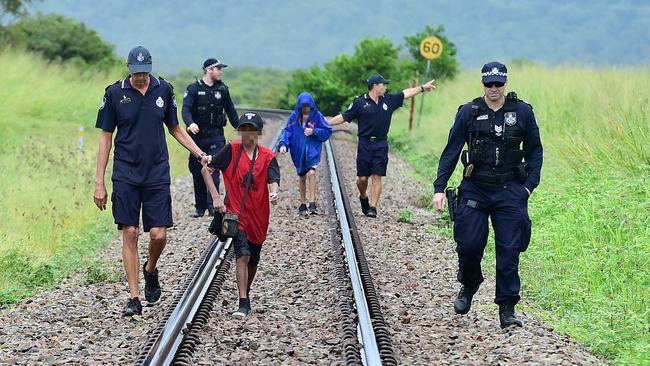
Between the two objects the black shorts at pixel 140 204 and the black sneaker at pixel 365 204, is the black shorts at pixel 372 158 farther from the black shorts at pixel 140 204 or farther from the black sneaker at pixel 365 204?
the black shorts at pixel 140 204

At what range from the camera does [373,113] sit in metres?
14.1

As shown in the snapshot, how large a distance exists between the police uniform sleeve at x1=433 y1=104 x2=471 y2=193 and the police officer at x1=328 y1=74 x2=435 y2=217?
18.9 feet

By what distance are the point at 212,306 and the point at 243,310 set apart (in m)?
0.32

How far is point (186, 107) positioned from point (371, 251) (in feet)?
11.4

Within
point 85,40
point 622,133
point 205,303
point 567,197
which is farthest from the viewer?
point 85,40

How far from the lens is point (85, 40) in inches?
1596

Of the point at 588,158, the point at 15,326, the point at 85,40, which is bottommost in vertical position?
the point at 15,326

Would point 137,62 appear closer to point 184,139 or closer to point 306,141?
point 184,139

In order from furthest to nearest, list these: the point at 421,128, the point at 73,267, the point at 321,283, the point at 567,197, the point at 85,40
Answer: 1. the point at 85,40
2. the point at 421,128
3. the point at 567,197
4. the point at 73,267
5. the point at 321,283

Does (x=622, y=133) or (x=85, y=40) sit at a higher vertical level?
(x=85, y=40)

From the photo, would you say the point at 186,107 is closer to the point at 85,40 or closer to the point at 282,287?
the point at 282,287

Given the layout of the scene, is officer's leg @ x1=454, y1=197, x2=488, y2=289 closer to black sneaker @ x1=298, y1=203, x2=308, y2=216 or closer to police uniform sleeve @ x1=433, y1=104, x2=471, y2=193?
police uniform sleeve @ x1=433, y1=104, x2=471, y2=193

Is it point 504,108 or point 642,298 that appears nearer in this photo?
point 504,108

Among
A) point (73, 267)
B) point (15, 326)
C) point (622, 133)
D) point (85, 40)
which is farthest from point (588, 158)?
point (85, 40)
